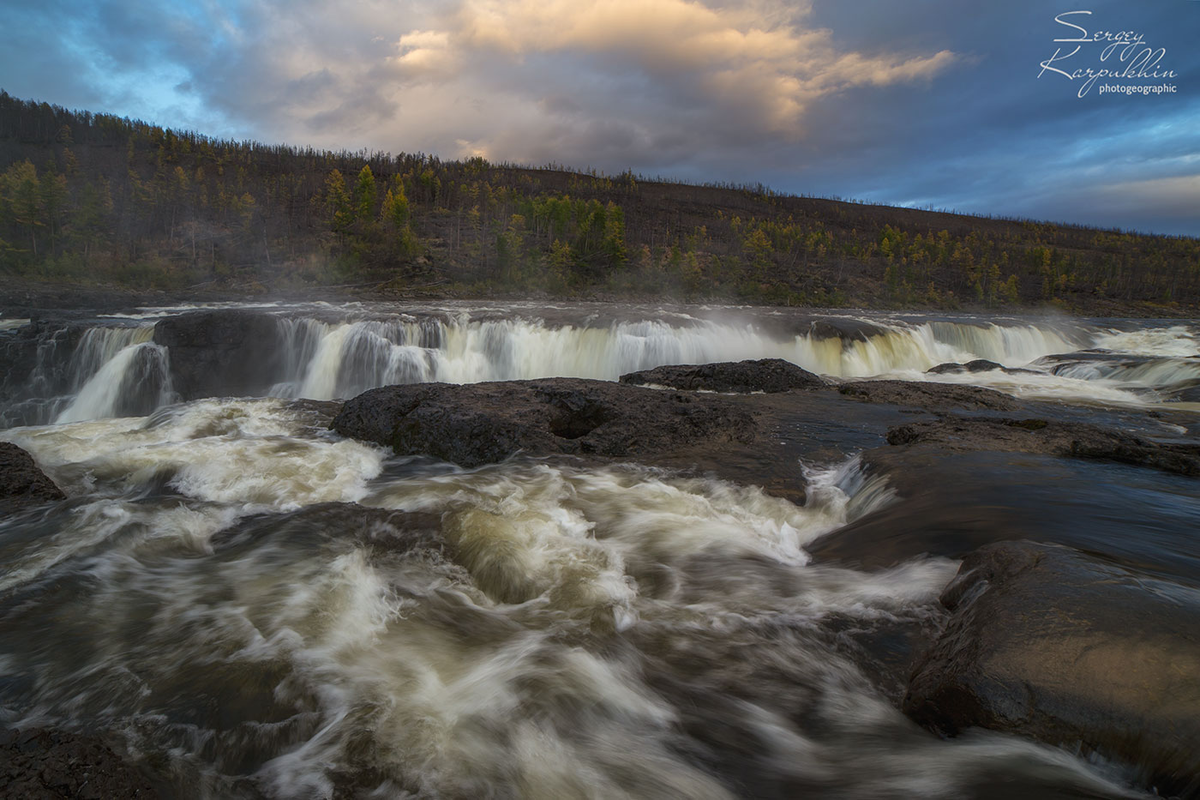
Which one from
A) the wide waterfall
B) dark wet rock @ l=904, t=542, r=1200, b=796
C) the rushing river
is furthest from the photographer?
the wide waterfall

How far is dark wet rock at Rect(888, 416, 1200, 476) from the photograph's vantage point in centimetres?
625

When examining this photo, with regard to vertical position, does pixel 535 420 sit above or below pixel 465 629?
above

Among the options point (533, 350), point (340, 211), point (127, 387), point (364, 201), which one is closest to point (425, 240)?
point (364, 201)

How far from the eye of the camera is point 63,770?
6.89ft

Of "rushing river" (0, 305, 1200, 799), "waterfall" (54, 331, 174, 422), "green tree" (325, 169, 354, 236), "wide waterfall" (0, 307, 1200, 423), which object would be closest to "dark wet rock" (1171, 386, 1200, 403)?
"wide waterfall" (0, 307, 1200, 423)

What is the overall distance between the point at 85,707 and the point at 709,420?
709 centimetres

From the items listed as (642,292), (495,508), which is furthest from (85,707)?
(642,292)

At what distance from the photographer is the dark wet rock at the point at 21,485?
5781 mm

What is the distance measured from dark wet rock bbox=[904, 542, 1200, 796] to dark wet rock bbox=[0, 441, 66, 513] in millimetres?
8244

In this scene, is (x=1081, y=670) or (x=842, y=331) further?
(x=842, y=331)

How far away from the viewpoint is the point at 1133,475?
584 centimetres

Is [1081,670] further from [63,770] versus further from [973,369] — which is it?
[973,369]

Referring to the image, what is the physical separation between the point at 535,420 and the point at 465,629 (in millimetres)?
4138

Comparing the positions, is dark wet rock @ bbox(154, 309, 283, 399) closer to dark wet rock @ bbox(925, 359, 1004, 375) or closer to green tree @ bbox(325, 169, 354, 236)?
dark wet rock @ bbox(925, 359, 1004, 375)
